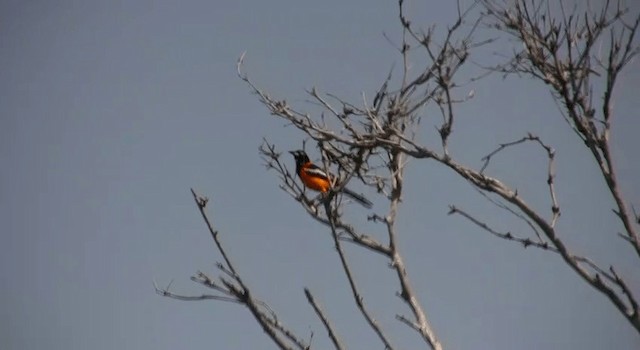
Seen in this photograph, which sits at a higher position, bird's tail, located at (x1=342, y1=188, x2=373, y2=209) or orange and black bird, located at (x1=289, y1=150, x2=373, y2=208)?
orange and black bird, located at (x1=289, y1=150, x2=373, y2=208)

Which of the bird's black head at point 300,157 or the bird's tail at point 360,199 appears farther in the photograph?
the bird's black head at point 300,157

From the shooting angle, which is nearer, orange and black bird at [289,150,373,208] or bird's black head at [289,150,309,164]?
orange and black bird at [289,150,373,208]

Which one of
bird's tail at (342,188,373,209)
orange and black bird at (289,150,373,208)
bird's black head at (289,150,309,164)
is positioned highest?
bird's black head at (289,150,309,164)

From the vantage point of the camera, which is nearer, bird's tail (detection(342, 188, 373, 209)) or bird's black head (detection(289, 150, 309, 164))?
bird's tail (detection(342, 188, 373, 209))

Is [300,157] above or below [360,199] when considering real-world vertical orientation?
above

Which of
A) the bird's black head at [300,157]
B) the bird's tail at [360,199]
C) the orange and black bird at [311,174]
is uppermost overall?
the bird's black head at [300,157]

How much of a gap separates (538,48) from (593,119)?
24.8 inches

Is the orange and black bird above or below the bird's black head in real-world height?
below

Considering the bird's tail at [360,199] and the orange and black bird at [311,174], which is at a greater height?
the orange and black bird at [311,174]

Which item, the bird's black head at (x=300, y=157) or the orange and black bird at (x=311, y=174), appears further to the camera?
the bird's black head at (x=300, y=157)

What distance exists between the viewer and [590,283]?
4.69 m

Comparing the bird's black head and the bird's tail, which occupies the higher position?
the bird's black head

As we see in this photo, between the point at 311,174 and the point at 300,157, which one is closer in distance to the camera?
the point at 311,174

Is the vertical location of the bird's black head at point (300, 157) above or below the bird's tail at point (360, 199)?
above
